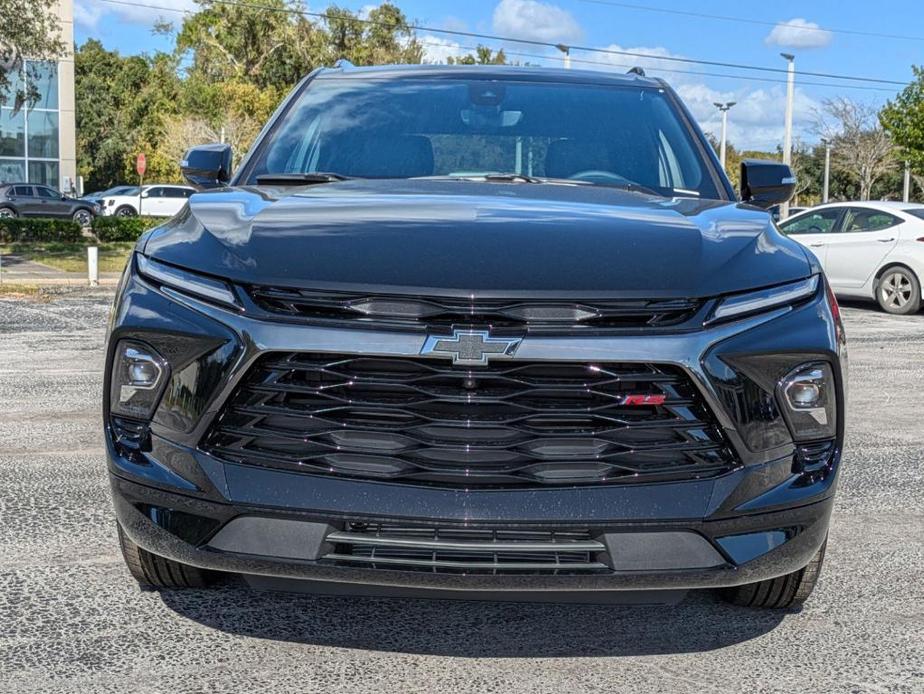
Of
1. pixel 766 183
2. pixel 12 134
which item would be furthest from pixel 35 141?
pixel 766 183

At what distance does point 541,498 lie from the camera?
2.54 metres

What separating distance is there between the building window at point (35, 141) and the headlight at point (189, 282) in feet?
145

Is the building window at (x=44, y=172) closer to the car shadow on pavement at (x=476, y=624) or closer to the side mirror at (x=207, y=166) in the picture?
the side mirror at (x=207, y=166)

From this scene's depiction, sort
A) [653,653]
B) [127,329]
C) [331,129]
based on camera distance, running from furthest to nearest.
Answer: [331,129] → [653,653] → [127,329]

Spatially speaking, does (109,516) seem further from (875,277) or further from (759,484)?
(875,277)

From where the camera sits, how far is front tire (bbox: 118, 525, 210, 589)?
10.6 feet

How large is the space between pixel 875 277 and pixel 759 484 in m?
13.2

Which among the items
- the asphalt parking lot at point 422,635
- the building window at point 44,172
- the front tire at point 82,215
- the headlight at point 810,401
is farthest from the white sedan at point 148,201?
the headlight at point 810,401

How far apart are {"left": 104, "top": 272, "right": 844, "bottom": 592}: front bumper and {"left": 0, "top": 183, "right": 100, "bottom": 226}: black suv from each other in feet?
123

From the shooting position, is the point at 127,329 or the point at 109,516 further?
the point at 109,516

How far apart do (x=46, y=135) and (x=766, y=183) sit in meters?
45.0

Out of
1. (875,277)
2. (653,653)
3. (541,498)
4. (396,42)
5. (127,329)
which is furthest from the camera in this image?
(396,42)

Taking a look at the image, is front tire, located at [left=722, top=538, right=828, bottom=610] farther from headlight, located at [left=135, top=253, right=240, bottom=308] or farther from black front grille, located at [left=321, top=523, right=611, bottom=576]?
headlight, located at [left=135, top=253, right=240, bottom=308]

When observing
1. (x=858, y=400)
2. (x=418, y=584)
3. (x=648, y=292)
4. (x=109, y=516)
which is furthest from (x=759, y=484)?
(x=858, y=400)
